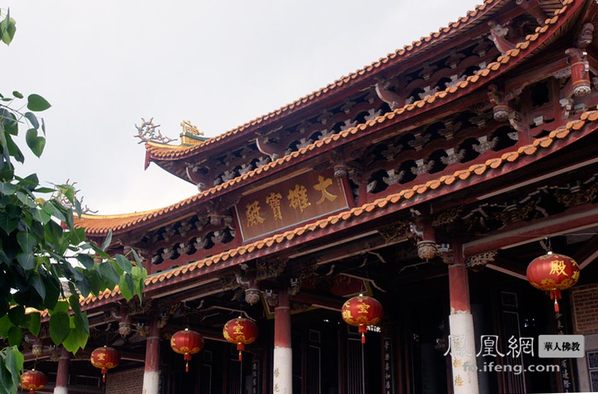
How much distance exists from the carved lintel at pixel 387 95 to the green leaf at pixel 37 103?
311 inches

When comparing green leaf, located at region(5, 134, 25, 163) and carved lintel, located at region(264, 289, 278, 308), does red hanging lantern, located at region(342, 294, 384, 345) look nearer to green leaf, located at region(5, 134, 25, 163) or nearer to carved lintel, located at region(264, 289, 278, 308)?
carved lintel, located at region(264, 289, 278, 308)

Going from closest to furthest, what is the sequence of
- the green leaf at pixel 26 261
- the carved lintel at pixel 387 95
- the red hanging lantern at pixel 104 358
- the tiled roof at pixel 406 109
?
the green leaf at pixel 26 261 < the tiled roof at pixel 406 109 < the carved lintel at pixel 387 95 < the red hanging lantern at pixel 104 358

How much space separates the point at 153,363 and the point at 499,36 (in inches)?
284

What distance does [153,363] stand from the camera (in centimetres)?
1118

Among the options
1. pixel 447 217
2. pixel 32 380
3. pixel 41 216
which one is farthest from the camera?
pixel 32 380

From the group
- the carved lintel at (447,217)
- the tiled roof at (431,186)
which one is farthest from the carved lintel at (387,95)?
the carved lintel at (447,217)

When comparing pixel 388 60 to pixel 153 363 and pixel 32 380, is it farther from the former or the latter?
pixel 32 380

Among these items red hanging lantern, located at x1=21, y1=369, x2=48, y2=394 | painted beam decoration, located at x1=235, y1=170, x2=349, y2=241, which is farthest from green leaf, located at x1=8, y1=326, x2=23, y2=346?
red hanging lantern, located at x1=21, y1=369, x2=48, y2=394

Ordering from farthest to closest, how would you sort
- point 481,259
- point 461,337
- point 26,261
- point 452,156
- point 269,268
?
point 269,268 < point 452,156 < point 481,259 < point 461,337 < point 26,261

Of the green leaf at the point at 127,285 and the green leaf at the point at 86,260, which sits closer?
the green leaf at the point at 86,260

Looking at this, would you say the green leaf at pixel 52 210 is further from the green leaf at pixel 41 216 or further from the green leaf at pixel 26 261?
the green leaf at pixel 26 261

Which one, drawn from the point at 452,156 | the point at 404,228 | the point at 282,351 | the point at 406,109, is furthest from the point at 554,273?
the point at 282,351

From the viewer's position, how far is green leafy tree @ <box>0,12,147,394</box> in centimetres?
290

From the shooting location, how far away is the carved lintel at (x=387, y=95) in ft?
34.7
